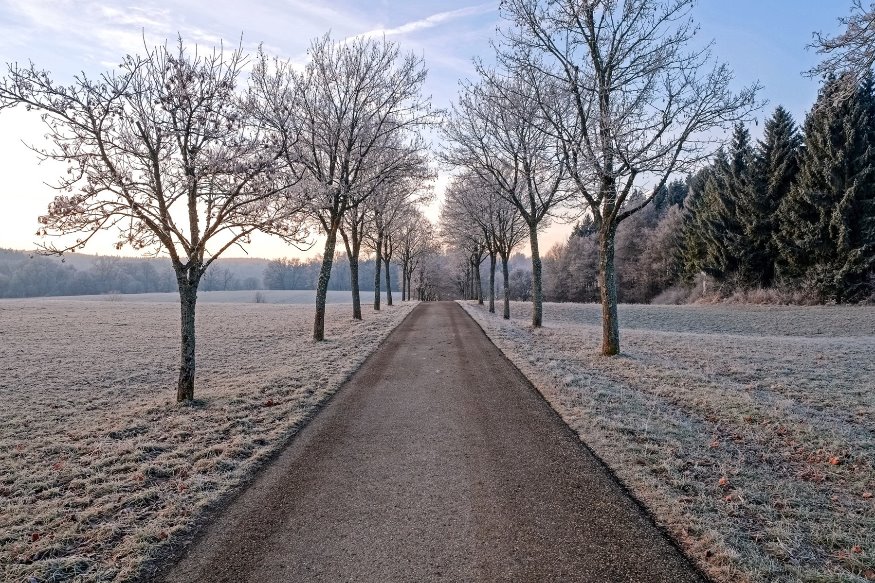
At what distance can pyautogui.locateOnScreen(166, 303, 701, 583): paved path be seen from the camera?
3.82m

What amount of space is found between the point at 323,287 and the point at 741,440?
15.6 meters

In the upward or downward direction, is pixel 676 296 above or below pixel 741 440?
above

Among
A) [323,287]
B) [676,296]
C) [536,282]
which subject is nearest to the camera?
[323,287]

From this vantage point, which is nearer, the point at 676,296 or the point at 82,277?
the point at 676,296

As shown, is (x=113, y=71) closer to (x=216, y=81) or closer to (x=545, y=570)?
(x=216, y=81)

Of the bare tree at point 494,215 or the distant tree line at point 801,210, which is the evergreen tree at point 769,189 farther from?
the bare tree at point 494,215

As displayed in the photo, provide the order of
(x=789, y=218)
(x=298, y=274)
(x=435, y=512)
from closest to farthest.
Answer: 1. (x=435, y=512)
2. (x=789, y=218)
3. (x=298, y=274)

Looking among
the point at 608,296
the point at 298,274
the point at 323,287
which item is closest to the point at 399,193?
the point at 323,287

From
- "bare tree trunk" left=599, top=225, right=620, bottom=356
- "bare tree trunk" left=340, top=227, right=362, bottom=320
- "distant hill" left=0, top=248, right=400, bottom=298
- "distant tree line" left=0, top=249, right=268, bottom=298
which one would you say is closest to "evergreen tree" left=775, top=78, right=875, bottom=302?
"bare tree trunk" left=599, top=225, right=620, bottom=356

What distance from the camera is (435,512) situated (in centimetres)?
473

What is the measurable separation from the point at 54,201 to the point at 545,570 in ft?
31.3

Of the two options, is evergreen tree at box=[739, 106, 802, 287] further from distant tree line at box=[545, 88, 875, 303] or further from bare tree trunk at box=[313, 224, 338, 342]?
bare tree trunk at box=[313, 224, 338, 342]

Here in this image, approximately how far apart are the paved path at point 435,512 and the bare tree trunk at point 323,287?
10869 millimetres

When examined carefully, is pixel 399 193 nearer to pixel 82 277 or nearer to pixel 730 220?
pixel 730 220
